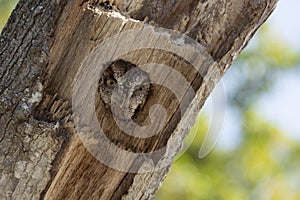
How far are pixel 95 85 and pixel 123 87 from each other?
34mm

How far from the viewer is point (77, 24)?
0.92 m

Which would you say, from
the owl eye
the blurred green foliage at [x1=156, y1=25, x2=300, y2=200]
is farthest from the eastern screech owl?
the blurred green foliage at [x1=156, y1=25, x2=300, y2=200]

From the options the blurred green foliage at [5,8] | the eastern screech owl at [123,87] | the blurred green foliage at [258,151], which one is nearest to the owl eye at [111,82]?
the eastern screech owl at [123,87]

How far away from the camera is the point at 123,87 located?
917 mm

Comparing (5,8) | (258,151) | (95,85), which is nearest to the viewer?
(95,85)

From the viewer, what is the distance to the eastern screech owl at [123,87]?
3.00 ft

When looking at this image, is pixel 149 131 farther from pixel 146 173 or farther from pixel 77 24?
pixel 77 24

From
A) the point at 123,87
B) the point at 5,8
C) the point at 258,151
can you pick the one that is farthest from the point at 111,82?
the point at 258,151

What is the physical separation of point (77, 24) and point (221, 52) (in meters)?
0.19

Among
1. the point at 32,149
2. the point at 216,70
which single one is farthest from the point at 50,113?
the point at 216,70

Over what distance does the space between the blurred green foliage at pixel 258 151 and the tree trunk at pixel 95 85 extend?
187cm

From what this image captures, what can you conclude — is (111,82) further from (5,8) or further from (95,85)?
(5,8)

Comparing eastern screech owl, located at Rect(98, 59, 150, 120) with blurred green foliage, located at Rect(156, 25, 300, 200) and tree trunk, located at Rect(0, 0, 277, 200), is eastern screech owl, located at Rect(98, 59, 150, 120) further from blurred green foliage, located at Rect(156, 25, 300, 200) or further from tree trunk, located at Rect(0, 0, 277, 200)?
blurred green foliage, located at Rect(156, 25, 300, 200)

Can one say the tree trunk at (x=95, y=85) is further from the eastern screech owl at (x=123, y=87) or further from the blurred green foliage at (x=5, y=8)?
the blurred green foliage at (x=5, y=8)
